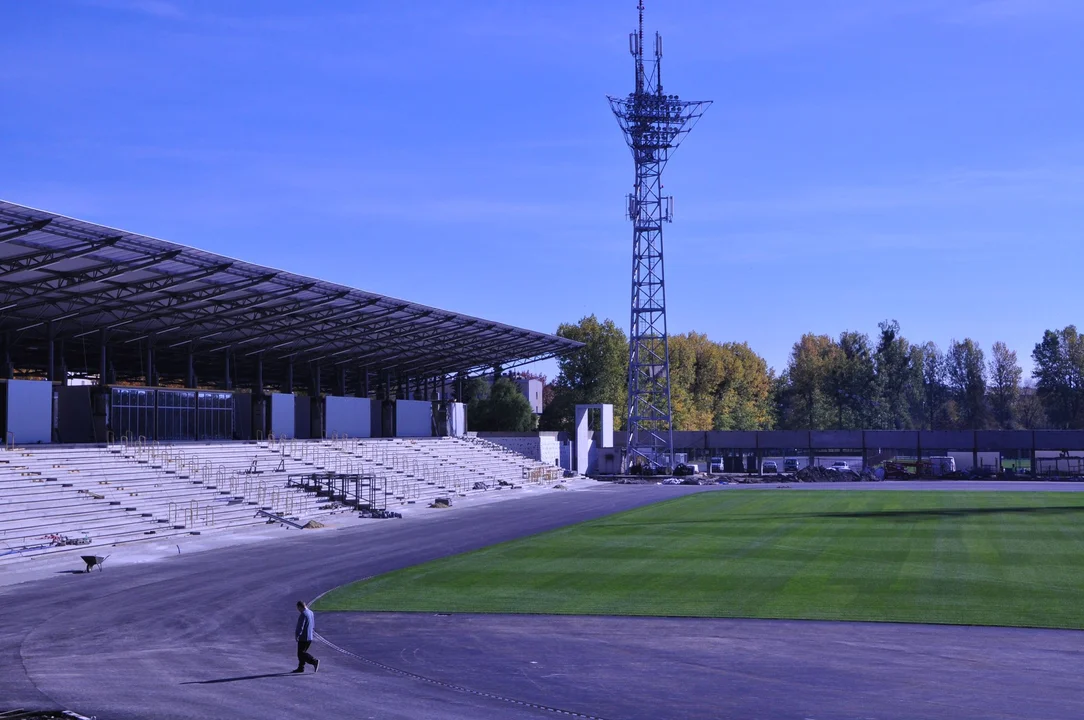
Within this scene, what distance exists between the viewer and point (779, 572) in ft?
94.8

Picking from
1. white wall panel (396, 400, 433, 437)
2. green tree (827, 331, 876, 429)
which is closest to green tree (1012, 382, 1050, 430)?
green tree (827, 331, 876, 429)

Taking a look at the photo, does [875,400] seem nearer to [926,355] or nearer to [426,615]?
[926,355]

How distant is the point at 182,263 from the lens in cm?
4347

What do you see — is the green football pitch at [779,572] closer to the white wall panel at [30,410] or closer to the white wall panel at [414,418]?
the white wall panel at [30,410]

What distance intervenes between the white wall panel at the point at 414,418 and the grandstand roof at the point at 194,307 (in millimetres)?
3743

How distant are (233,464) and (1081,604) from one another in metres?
39.9

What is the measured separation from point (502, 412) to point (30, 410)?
165 ft

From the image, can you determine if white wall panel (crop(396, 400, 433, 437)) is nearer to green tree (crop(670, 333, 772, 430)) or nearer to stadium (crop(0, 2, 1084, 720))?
stadium (crop(0, 2, 1084, 720))

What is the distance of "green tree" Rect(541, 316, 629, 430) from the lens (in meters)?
105

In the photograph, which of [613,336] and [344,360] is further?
[613,336]

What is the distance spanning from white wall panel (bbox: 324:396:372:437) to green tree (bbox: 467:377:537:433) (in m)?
20.4

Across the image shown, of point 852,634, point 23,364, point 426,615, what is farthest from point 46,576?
point 23,364

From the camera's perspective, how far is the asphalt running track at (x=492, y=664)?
15.3 metres

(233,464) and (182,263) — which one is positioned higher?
(182,263)
